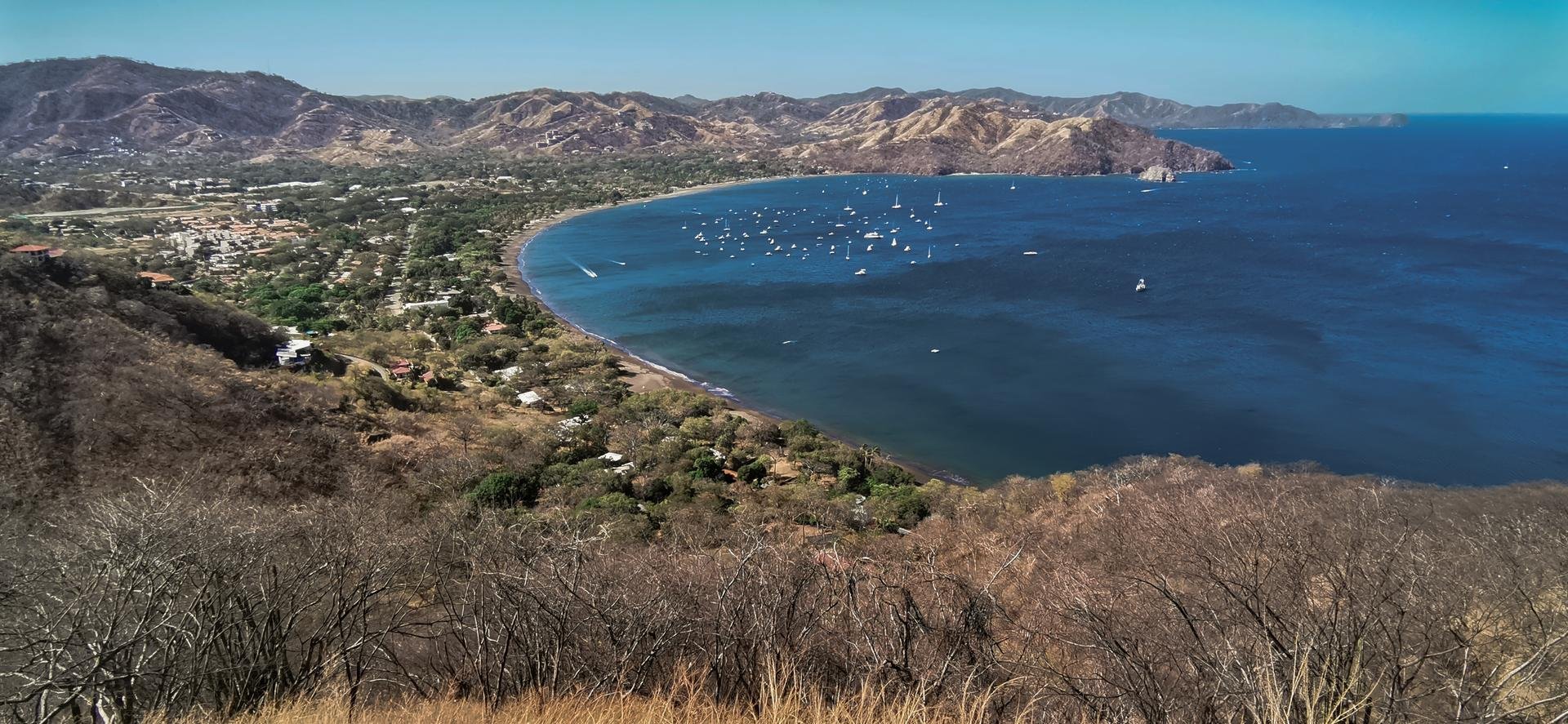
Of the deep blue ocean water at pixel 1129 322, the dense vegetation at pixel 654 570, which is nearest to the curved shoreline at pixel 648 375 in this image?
the deep blue ocean water at pixel 1129 322

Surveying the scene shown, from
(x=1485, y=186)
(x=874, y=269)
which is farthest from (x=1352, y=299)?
(x=1485, y=186)

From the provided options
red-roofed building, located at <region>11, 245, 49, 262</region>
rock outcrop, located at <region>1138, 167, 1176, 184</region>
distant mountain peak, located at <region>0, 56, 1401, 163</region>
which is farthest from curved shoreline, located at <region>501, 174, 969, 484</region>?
distant mountain peak, located at <region>0, 56, 1401, 163</region>

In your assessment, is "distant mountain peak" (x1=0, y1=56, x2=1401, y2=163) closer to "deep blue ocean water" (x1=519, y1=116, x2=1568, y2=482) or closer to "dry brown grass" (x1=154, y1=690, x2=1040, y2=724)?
"deep blue ocean water" (x1=519, y1=116, x2=1568, y2=482)

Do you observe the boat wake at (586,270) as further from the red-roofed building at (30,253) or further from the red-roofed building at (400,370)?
the red-roofed building at (30,253)

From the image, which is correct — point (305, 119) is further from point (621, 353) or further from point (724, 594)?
point (724, 594)

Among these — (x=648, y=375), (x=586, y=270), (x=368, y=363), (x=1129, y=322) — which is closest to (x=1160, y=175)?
(x=1129, y=322)
